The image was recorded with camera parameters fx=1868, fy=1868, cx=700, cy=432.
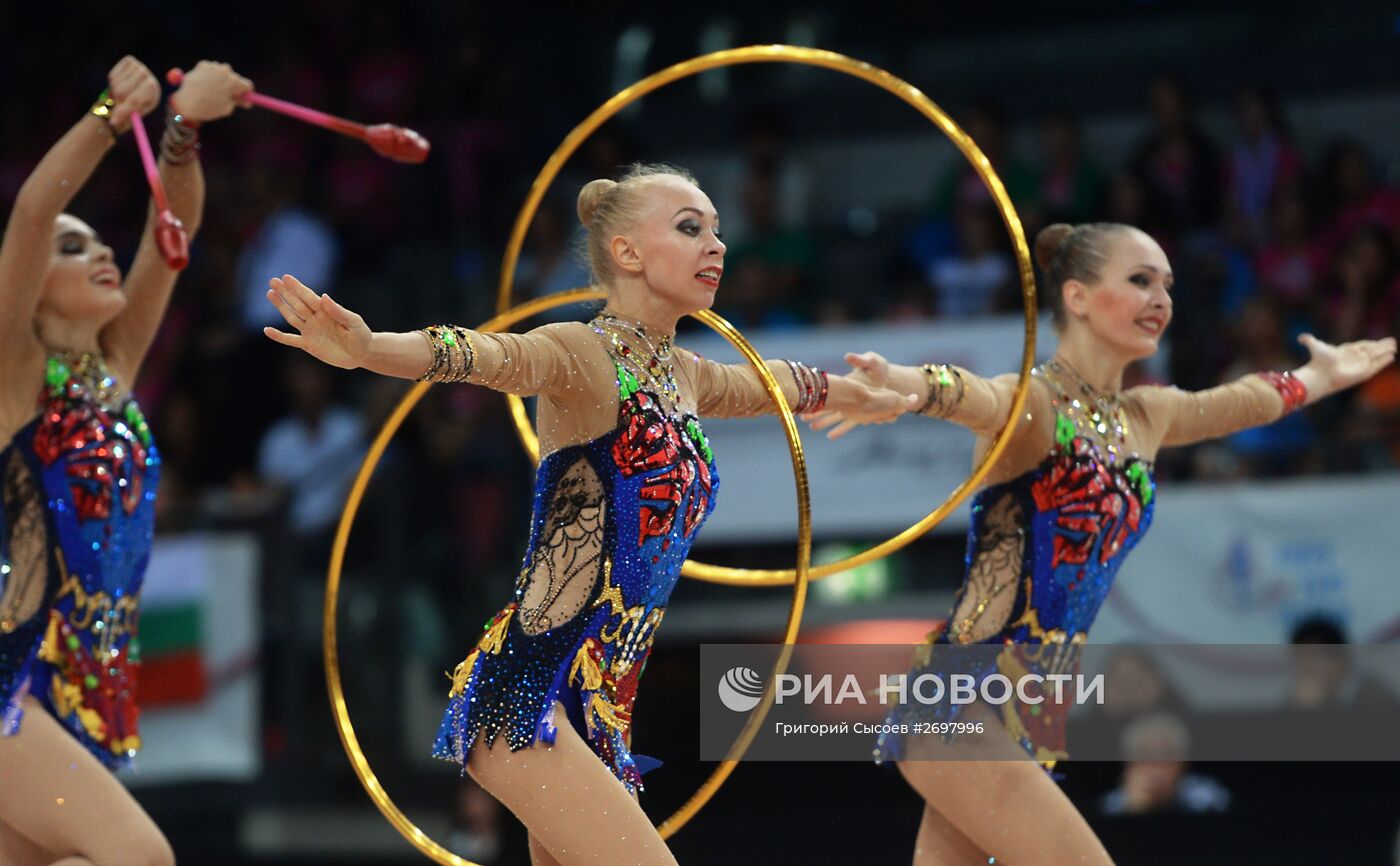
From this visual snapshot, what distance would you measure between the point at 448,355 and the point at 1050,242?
1.68m

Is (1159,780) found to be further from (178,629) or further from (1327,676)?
(178,629)

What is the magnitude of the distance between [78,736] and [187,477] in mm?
3842

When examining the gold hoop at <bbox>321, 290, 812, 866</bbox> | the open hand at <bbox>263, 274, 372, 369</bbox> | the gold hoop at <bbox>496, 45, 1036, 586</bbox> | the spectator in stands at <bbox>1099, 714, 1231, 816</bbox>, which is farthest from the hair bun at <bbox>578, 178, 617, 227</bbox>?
the spectator in stands at <bbox>1099, 714, 1231, 816</bbox>

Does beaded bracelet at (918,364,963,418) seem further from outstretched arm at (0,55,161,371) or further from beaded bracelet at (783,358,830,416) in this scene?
outstretched arm at (0,55,161,371)

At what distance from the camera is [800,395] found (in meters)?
3.88

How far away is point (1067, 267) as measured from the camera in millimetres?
4137

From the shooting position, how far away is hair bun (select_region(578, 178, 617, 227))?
3.62 metres

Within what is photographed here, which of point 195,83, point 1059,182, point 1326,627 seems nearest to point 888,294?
point 1059,182

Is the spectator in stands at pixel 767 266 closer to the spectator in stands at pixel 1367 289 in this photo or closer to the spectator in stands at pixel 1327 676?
the spectator in stands at pixel 1367 289

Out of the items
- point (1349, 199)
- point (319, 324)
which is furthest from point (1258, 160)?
point (319, 324)

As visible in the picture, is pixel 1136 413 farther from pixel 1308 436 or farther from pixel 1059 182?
pixel 1059 182

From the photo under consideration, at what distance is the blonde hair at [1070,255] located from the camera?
160 inches

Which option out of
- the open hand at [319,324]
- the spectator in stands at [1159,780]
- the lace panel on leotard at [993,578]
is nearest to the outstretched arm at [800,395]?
the lace panel on leotard at [993,578]

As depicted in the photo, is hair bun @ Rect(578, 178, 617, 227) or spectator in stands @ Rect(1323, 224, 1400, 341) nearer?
hair bun @ Rect(578, 178, 617, 227)
